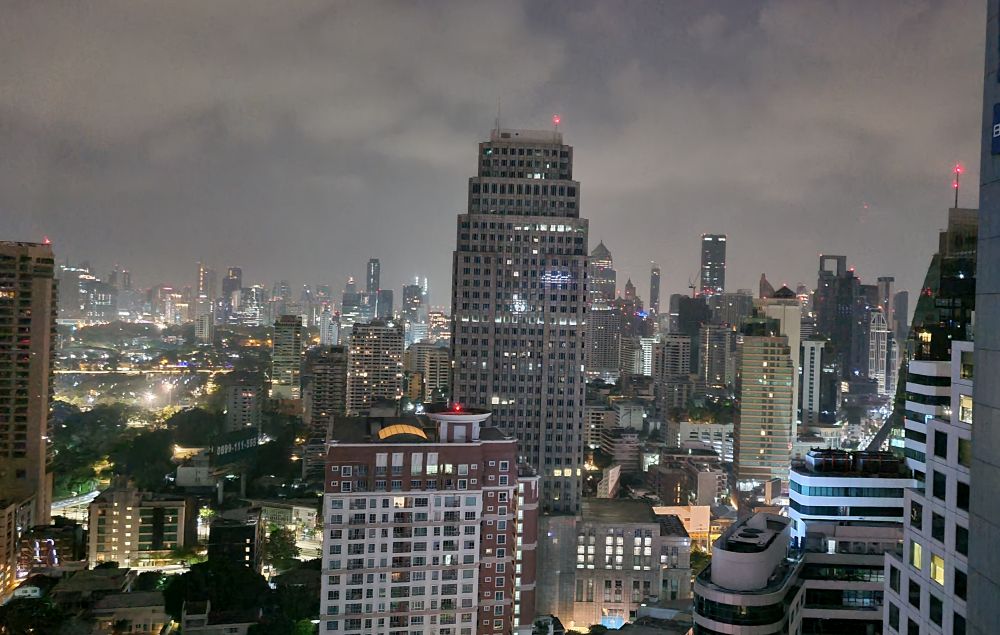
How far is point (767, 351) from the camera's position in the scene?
30.4m

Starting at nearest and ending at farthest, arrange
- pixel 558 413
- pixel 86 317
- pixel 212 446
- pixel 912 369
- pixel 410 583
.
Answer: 1. pixel 912 369
2. pixel 410 583
3. pixel 558 413
4. pixel 212 446
5. pixel 86 317

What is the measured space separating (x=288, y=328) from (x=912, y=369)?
3964cm

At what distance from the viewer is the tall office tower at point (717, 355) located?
44441 mm

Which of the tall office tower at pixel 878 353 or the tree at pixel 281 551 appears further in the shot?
the tall office tower at pixel 878 353

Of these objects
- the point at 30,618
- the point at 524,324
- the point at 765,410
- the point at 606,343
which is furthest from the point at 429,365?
the point at 30,618

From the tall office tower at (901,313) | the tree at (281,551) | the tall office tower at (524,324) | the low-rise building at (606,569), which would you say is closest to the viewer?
the low-rise building at (606,569)

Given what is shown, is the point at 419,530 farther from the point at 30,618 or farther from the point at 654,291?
the point at 654,291

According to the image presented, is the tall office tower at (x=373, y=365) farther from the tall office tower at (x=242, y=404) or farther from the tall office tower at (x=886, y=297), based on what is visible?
the tall office tower at (x=886, y=297)

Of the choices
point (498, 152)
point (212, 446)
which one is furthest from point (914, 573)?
point (212, 446)

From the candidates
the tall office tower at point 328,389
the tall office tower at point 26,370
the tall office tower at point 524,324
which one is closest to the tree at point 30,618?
the tall office tower at point 26,370

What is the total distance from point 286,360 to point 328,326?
10453 mm

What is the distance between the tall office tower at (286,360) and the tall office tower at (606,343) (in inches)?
835

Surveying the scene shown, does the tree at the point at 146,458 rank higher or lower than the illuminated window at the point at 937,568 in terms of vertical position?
lower

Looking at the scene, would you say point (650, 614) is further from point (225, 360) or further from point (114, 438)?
point (225, 360)
